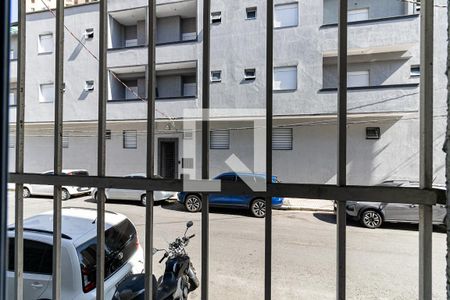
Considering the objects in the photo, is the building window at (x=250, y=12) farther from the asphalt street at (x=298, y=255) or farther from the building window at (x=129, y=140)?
the asphalt street at (x=298, y=255)

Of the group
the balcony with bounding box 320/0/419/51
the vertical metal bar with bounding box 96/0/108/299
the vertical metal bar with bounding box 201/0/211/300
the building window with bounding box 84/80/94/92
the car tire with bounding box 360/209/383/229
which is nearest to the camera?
the vertical metal bar with bounding box 201/0/211/300

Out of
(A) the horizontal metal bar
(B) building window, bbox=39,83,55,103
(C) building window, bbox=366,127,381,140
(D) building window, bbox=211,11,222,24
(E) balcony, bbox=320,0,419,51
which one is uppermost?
(D) building window, bbox=211,11,222,24

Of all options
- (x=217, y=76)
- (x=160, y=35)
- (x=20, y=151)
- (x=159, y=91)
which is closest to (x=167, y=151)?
(x=159, y=91)

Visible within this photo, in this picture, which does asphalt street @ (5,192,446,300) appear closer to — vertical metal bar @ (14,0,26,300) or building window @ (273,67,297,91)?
vertical metal bar @ (14,0,26,300)

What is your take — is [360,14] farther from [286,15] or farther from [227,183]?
[227,183]

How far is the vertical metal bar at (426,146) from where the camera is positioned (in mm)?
682

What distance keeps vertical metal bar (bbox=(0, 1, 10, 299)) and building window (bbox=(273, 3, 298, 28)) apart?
7497 mm

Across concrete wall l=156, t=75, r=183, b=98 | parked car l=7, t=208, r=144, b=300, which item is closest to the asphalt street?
parked car l=7, t=208, r=144, b=300

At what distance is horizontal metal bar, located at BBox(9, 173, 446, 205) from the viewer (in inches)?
26.9

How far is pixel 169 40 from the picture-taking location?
867cm

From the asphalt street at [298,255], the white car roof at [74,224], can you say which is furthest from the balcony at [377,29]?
the white car roof at [74,224]

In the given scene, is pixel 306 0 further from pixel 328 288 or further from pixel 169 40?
pixel 328 288

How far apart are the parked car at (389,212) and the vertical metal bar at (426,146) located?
0.15 feet

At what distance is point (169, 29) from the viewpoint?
343 inches
